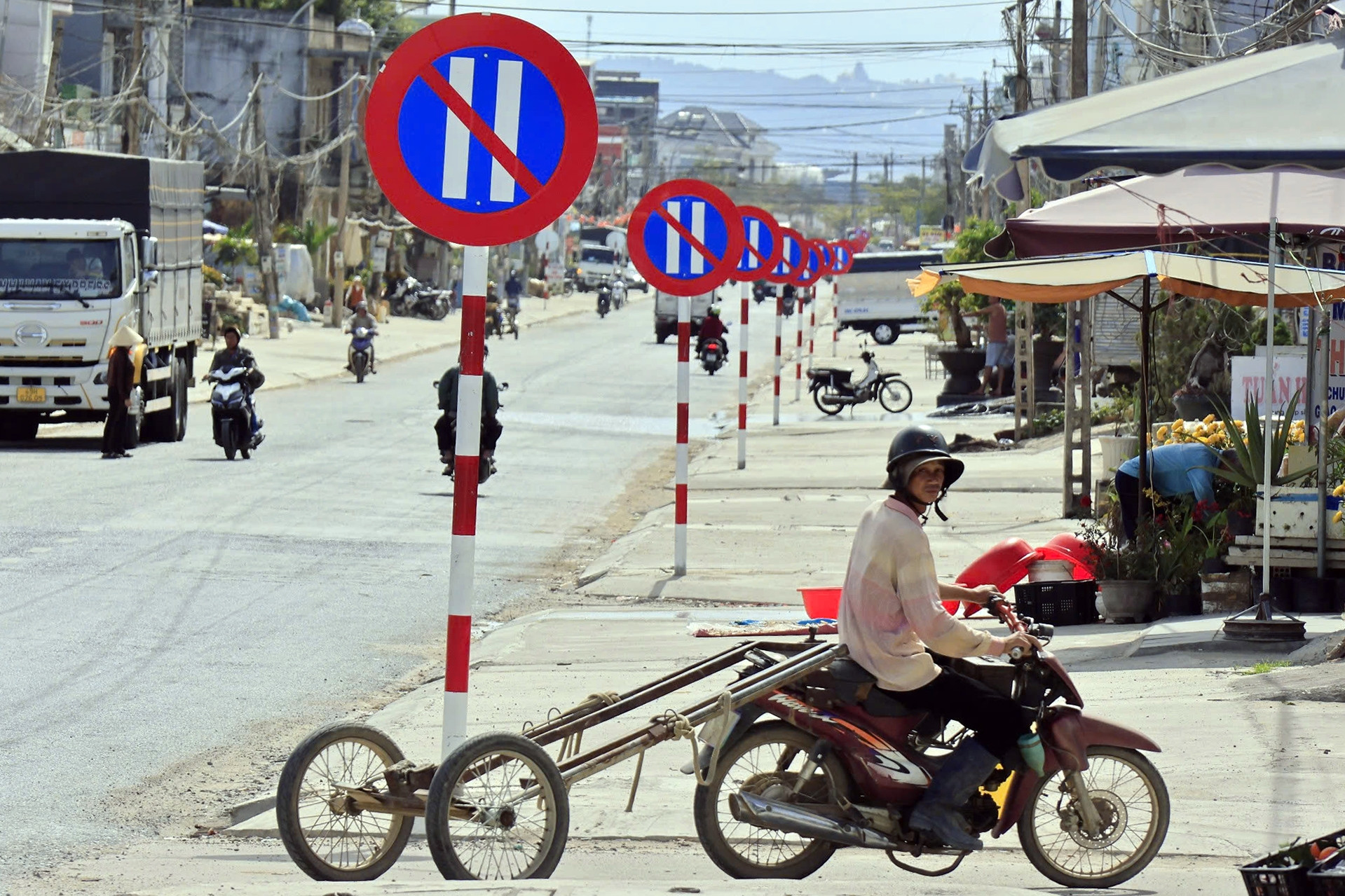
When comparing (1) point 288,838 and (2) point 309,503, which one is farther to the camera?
(2) point 309,503

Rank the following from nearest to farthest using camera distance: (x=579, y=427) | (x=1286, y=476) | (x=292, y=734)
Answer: (x=292, y=734) → (x=1286, y=476) → (x=579, y=427)

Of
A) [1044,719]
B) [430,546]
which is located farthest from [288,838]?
[430,546]

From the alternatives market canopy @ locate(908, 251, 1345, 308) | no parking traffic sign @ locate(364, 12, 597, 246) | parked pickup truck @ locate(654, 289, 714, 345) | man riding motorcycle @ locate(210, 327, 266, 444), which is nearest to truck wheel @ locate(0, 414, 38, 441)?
man riding motorcycle @ locate(210, 327, 266, 444)

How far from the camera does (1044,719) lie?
576cm

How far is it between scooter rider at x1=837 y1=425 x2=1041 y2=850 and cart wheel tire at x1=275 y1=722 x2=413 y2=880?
150 centimetres

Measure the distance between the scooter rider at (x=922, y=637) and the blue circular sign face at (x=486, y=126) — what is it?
1474 mm

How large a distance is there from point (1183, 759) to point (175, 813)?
3919 mm

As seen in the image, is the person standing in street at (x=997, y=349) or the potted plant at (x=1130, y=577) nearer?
the potted plant at (x=1130, y=577)

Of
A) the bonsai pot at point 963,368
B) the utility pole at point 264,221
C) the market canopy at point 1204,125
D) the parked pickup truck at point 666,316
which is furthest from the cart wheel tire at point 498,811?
the parked pickup truck at point 666,316

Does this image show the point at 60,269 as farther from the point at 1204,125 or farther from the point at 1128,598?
the point at 1204,125

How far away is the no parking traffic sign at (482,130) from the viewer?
19.4ft

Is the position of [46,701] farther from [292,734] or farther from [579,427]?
[579,427]

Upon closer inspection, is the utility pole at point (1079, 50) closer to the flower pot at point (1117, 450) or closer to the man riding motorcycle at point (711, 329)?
the flower pot at point (1117, 450)

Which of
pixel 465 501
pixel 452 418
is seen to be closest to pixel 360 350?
pixel 452 418
